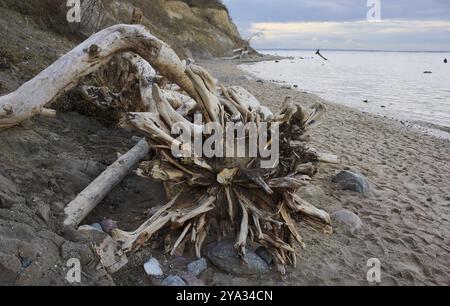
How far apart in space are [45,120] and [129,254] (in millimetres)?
2519

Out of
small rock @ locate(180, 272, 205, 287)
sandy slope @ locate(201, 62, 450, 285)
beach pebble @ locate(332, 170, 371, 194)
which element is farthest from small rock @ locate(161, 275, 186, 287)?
beach pebble @ locate(332, 170, 371, 194)

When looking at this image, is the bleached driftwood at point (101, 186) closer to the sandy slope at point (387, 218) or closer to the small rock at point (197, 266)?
the small rock at point (197, 266)

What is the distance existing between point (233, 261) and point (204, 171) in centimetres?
81

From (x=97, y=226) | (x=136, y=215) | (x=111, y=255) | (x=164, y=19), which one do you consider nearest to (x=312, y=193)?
(x=136, y=215)

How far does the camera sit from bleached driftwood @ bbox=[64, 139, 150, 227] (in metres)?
3.41

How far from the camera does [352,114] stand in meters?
13.5

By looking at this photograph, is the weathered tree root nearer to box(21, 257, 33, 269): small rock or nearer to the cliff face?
box(21, 257, 33, 269): small rock

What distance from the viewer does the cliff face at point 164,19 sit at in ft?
27.8

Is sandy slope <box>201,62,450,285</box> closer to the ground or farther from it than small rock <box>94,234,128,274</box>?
closer to the ground

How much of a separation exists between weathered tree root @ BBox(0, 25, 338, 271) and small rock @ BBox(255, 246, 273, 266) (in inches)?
2.7

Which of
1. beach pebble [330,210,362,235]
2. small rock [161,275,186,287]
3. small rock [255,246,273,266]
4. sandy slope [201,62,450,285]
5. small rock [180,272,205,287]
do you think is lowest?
sandy slope [201,62,450,285]

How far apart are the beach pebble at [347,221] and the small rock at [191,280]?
1.86 metres

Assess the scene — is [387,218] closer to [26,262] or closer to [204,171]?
[204,171]
